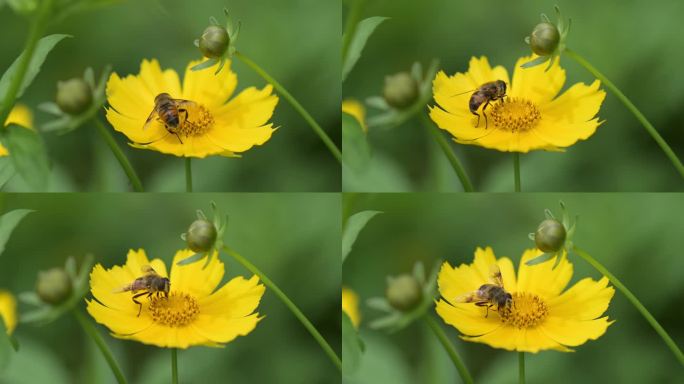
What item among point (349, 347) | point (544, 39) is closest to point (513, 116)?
point (544, 39)

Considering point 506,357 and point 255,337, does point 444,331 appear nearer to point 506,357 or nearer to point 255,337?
point 506,357

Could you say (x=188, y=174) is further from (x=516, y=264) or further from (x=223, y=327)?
(x=516, y=264)

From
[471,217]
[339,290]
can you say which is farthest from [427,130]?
[339,290]

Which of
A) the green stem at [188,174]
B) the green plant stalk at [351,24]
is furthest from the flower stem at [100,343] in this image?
the green plant stalk at [351,24]

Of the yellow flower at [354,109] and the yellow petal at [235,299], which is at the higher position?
the yellow flower at [354,109]

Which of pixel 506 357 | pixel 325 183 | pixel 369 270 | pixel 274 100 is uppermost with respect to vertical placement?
pixel 274 100

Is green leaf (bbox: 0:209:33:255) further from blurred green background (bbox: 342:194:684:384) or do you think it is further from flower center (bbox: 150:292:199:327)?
blurred green background (bbox: 342:194:684:384)

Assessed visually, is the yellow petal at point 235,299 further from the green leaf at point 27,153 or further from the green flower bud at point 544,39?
the green flower bud at point 544,39
